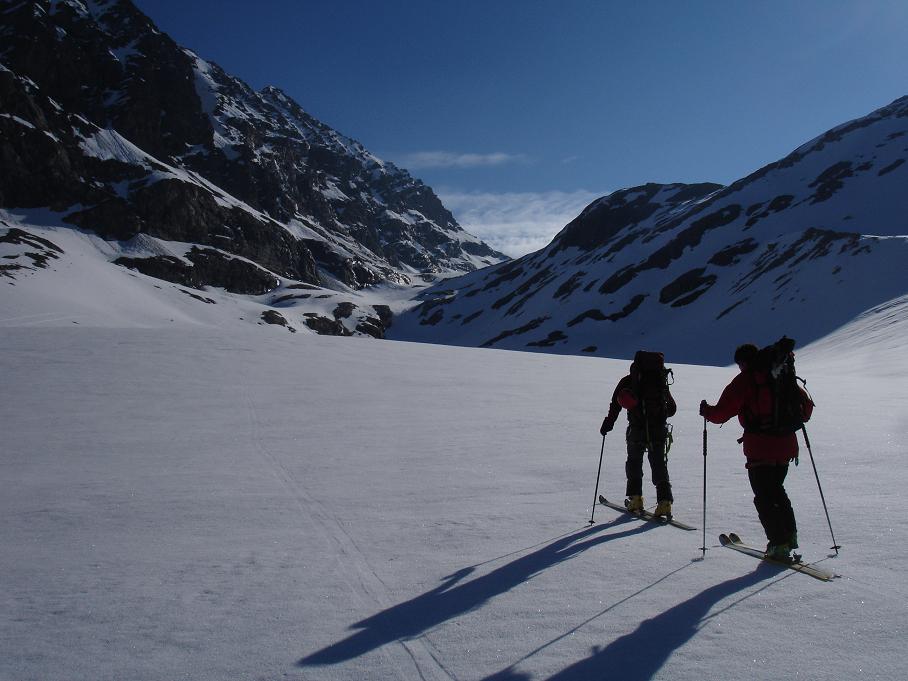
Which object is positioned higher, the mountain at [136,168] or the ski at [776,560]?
the mountain at [136,168]

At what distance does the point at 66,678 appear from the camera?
361 cm

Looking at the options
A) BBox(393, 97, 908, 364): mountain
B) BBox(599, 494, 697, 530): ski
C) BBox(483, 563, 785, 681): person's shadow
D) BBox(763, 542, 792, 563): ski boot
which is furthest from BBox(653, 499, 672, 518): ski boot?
BBox(393, 97, 908, 364): mountain

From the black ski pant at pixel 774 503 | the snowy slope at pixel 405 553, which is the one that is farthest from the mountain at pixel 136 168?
the black ski pant at pixel 774 503

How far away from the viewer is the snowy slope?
3.91 m

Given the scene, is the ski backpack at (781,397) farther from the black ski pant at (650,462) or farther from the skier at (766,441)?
the black ski pant at (650,462)

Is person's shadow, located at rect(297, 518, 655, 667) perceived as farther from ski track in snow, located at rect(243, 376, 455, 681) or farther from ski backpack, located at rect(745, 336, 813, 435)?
ski backpack, located at rect(745, 336, 813, 435)

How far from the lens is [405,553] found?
5777 mm

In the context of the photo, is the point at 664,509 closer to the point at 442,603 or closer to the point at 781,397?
the point at 781,397

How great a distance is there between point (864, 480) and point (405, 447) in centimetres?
698

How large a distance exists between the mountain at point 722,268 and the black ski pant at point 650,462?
48659 millimetres

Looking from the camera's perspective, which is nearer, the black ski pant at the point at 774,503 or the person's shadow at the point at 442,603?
the person's shadow at the point at 442,603

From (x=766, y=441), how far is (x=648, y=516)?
198 centimetres

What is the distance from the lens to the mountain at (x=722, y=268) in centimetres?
5959

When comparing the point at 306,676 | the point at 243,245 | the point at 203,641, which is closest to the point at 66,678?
the point at 203,641
